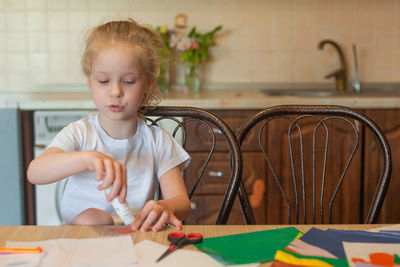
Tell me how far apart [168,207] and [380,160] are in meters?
1.44

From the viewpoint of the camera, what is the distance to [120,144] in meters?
1.29

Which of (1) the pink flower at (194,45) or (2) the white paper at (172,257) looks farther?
(1) the pink flower at (194,45)

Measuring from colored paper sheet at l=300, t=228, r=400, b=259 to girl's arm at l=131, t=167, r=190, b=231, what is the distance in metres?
0.26

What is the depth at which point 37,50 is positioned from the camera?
265 cm

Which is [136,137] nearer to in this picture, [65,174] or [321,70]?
[65,174]

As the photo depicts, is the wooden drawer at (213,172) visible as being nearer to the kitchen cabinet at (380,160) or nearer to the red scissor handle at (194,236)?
the kitchen cabinet at (380,160)

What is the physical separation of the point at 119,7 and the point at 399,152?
1.59 m

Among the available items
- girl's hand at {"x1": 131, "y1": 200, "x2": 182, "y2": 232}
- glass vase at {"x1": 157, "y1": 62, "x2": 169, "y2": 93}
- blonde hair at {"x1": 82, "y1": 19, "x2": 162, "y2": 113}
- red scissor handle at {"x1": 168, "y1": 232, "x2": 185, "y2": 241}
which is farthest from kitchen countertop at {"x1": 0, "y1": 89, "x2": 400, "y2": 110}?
red scissor handle at {"x1": 168, "y1": 232, "x2": 185, "y2": 241}

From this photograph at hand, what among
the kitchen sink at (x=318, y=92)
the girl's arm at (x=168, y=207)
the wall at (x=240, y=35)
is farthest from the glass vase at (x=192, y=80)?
the girl's arm at (x=168, y=207)

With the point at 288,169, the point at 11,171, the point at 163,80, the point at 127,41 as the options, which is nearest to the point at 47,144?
the point at 11,171

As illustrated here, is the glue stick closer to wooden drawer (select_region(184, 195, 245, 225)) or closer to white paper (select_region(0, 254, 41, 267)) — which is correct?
white paper (select_region(0, 254, 41, 267))

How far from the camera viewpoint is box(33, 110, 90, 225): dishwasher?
220cm

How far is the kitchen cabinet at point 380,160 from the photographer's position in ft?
7.25

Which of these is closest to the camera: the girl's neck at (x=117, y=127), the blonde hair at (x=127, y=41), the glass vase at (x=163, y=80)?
the blonde hair at (x=127, y=41)
